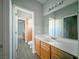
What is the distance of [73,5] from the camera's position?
8.60 ft

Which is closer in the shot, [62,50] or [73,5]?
[62,50]

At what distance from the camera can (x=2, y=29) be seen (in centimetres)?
210

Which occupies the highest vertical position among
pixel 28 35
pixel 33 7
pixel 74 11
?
pixel 33 7

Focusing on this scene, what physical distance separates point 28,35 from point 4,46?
7361 mm

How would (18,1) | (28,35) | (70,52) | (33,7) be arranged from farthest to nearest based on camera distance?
(28,35) → (33,7) → (18,1) → (70,52)

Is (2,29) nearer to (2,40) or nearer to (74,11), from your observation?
(2,40)

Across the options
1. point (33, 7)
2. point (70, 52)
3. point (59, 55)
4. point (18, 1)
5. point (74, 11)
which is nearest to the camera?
point (70, 52)

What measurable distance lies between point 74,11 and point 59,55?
3.60 feet

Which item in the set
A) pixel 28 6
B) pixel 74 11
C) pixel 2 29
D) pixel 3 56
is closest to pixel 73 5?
pixel 74 11

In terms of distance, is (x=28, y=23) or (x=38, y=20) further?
(x=28, y=23)

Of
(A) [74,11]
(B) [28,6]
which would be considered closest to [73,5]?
(A) [74,11]

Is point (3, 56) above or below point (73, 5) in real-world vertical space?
below

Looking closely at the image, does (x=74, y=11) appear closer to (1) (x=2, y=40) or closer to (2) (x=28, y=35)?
(1) (x=2, y=40)

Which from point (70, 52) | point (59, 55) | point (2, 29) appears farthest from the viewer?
point (59, 55)
